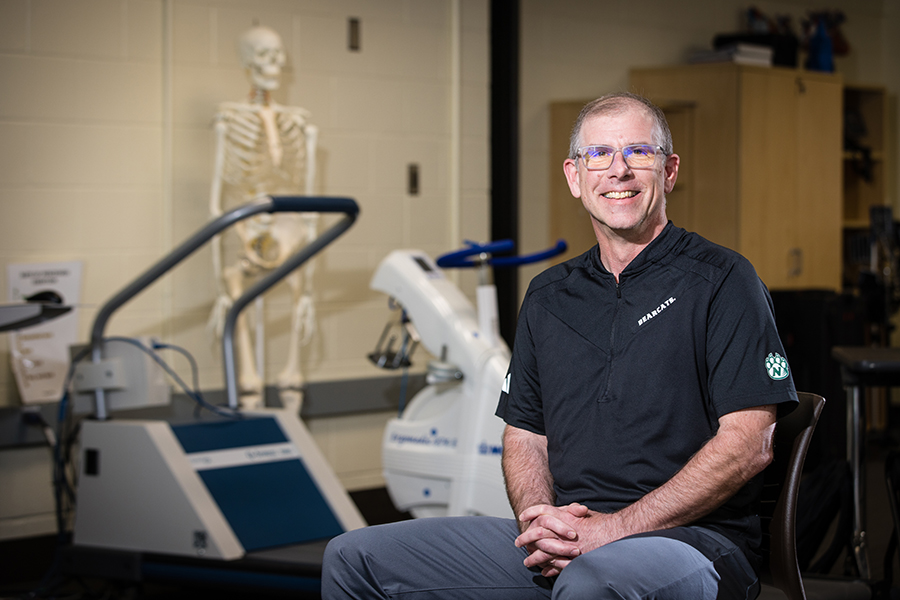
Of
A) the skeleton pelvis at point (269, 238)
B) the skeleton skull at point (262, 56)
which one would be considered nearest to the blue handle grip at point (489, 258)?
the skeleton pelvis at point (269, 238)

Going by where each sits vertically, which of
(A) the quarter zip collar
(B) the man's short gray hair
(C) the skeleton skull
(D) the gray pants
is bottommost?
(D) the gray pants

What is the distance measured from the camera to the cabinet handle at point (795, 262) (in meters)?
4.95

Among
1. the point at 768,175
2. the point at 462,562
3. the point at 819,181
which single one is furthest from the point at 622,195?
the point at 819,181

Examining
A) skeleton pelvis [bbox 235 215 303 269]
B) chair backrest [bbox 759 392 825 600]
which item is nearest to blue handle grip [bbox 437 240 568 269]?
skeleton pelvis [bbox 235 215 303 269]

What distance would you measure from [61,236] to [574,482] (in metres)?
2.53

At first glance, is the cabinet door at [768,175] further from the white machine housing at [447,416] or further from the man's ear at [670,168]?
the man's ear at [670,168]

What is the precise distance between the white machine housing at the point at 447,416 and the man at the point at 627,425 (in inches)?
46.8

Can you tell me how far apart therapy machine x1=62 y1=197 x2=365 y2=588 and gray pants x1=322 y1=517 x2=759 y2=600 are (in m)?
1.06

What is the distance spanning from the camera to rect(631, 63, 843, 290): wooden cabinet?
468 cm

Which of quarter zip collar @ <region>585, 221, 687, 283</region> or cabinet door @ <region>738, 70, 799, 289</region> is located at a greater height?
cabinet door @ <region>738, 70, 799, 289</region>

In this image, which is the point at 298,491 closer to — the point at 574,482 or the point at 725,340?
the point at 574,482

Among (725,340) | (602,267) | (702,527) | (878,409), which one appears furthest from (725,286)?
(878,409)

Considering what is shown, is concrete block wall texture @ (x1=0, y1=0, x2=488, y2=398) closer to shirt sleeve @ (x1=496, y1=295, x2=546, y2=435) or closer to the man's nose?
shirt sleeve @ (x1=496, y1=295, x2=546, y2=435)

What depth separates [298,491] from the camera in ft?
9.28
